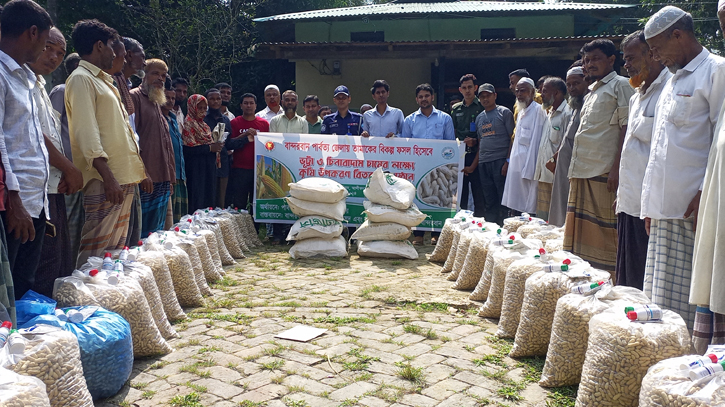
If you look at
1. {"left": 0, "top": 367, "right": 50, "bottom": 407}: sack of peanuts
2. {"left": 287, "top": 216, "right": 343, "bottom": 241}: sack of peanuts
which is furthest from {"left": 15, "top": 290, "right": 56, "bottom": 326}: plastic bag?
{"left": 287, "top": 216, "right": 343, "bottom": 241}: sack of peanuts

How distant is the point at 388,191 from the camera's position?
6594 mm

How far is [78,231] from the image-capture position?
386cm

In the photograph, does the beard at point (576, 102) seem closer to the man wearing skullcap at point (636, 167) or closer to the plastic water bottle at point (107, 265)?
the man wearing skullcap at point (636, 167)

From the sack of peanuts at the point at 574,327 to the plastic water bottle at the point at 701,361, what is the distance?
0.73 metres

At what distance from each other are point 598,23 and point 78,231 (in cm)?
1312

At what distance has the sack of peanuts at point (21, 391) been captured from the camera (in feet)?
6.27

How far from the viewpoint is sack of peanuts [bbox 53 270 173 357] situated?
311 cm

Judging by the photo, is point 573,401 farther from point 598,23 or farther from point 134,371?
point 598,23

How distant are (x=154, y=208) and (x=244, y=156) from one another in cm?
254

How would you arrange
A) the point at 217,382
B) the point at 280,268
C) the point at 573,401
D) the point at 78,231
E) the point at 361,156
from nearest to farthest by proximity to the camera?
the point at 573,401 < the point at 217,382 < the point at 78,231 < the point at 280,268 < the point at 361,156

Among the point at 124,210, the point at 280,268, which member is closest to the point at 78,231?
the point at 124,210

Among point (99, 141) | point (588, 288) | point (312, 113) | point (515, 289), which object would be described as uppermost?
point (312, 113)

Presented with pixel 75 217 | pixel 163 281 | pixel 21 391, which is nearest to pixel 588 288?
pixel 21 391

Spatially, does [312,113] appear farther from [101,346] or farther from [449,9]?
[449,9]
